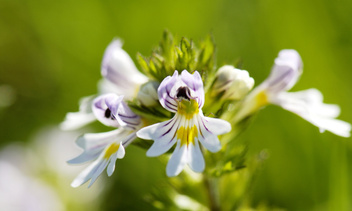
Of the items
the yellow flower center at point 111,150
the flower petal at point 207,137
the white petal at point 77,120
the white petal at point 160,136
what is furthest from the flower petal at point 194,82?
the white petal at point 77,120

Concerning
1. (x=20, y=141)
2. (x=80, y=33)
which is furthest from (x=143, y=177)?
(x=80, y=33)

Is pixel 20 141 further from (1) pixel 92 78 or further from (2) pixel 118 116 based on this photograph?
(2) pixel 118 116

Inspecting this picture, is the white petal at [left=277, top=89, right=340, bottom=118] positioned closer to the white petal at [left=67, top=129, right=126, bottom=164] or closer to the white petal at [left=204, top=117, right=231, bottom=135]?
the white petal at [left=204, top=117, right=231, bottom=135]

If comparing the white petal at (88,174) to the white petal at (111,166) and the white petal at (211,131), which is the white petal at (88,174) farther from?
the white petal at (211,131)

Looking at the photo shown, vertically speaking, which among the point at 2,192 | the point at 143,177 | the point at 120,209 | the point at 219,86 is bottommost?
the point at 2,192

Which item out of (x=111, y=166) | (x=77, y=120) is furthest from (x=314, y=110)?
(x=77, y=120)

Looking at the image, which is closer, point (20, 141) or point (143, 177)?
point (143, 177)
